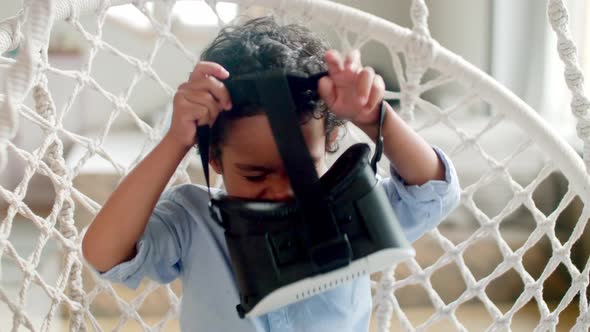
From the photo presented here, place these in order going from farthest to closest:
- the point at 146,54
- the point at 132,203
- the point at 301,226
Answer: the point at 146,54, the point at 132,203, the point at 301,226

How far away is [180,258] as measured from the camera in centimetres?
62

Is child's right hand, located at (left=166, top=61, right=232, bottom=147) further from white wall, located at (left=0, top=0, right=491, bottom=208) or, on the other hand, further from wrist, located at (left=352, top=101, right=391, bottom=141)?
white wall, located at (left=0, top=0, right=491, bottom=208)

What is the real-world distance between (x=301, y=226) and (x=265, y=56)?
16cm

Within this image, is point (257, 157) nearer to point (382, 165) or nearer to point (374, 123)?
point (374, 123)

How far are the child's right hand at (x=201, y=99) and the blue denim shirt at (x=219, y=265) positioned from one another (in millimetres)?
130

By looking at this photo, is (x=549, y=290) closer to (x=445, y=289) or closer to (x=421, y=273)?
(x=445, y=289)

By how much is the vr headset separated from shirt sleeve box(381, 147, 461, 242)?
0.12 metres

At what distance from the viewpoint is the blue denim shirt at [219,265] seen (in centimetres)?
58

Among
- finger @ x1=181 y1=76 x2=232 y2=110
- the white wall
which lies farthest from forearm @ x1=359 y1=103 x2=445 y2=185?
the white wall

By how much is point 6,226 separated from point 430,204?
15.3 inches

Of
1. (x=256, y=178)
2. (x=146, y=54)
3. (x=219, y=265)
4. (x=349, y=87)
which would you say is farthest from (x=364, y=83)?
(x=146, y=54)

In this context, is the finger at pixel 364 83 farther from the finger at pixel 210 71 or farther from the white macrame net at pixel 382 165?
the white macrame net at pixel 382 165

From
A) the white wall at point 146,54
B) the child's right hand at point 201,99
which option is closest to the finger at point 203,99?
the child's right hand at point 201,99

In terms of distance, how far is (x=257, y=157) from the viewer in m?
0.50
